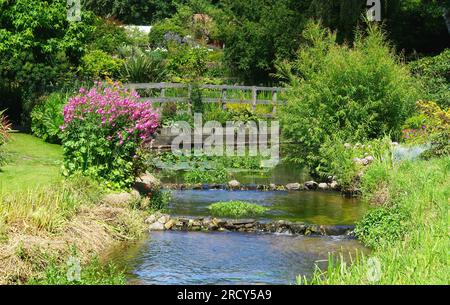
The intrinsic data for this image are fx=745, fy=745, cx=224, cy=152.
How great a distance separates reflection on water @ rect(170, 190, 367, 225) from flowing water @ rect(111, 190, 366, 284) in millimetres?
17

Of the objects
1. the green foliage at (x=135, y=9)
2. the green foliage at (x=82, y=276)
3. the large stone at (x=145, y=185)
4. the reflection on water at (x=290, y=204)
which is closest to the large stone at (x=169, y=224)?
the reflection on water at (x=290, y=204)

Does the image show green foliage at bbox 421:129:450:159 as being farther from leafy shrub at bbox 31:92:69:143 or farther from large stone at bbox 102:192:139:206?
leafy shrub at bbox 31:92:69:143

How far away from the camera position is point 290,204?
13859 mm

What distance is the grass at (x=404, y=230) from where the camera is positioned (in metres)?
6.89

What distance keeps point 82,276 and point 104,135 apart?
4169 mm

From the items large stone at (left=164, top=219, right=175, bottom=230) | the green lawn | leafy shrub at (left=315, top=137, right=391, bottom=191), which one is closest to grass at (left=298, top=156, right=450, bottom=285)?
leafy shrub at (left=315, top=137, right=391, bottom=191)

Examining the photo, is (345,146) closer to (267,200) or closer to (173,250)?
(267,200)

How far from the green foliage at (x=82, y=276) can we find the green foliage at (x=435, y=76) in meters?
13.6

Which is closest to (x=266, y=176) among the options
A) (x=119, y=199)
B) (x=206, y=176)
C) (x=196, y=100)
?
(x=206, y=176)

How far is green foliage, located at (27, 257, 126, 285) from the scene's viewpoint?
7.77m

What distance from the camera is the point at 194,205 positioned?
44.3ft

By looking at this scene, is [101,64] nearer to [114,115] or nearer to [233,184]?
[233,184]

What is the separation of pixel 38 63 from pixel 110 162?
995 centimetres

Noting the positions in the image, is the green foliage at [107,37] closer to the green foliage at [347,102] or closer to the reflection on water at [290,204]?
the green foliage at [347,102]
